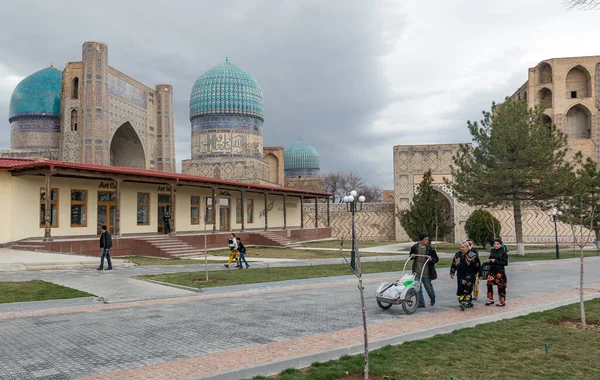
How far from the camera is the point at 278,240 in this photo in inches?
1150

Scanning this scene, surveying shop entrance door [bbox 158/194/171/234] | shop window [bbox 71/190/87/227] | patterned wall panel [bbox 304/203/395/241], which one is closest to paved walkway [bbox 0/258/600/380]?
shop window [bbox 71/190/87/227]

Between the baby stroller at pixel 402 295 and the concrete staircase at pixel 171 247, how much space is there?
13354 mm

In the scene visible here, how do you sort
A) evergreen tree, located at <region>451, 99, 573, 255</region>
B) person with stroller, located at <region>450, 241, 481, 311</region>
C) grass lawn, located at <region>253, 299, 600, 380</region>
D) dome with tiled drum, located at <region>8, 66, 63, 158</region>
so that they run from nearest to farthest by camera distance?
grass lawn, located at <region>253, 299, 600, 380</region>
person with stroller, located at <region>450, 241, 481, 311</region>
evergreen tree, located at <region>451, 99, 573, 255</region>
dome with tiled drum, located at <region>8, 66, 63, 158</region>

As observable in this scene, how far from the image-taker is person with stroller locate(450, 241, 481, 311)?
30.0ft

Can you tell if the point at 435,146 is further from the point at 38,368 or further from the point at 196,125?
the point at 38,368

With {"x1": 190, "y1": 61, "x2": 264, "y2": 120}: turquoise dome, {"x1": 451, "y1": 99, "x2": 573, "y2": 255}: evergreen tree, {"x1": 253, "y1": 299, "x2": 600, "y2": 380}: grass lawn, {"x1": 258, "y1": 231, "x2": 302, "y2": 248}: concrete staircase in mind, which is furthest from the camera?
{"x1": 190, "y1": 61, "x2": 264, "y2": 120}: turquoise dome

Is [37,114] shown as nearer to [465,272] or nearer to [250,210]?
[250,210]

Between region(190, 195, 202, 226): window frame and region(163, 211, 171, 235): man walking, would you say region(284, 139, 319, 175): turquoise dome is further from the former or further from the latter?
region(163, 211, 171, 235): man walking

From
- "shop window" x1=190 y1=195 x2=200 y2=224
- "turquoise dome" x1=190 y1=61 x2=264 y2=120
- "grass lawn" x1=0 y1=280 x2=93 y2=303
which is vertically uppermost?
"turquoise dome" x1=190 y1=61 x2=264 y2=120

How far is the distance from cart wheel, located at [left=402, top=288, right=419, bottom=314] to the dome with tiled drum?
111 feet

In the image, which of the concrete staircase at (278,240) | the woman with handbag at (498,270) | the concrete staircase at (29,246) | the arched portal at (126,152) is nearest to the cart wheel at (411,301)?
the woman with handbag at (498,270)

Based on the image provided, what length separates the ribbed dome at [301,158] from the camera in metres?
59.1

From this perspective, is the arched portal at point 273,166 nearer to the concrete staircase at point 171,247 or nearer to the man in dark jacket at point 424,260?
the concrete staircase at point 171,247

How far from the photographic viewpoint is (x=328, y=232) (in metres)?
38.6
